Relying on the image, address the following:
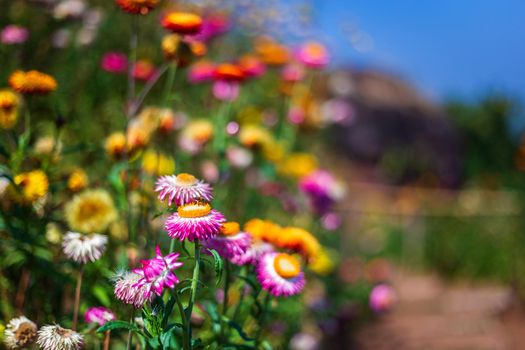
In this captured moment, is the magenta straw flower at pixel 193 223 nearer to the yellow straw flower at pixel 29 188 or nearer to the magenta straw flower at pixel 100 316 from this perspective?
the magenta straw flower at pixel 100 316

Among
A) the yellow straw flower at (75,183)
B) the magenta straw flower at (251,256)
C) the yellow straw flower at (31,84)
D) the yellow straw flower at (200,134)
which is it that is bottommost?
the yellow straw flower at (200,134)

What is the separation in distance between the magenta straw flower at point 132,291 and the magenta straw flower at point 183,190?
0.15 m

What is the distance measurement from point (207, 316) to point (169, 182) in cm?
57

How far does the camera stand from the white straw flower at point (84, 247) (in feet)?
4.73

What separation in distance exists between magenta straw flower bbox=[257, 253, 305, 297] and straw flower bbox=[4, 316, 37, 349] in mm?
477

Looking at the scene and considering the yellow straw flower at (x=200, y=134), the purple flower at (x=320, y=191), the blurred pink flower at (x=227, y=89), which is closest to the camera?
the blurred pink flower at (x=227, y=89)

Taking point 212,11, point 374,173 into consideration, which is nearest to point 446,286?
point 212,11

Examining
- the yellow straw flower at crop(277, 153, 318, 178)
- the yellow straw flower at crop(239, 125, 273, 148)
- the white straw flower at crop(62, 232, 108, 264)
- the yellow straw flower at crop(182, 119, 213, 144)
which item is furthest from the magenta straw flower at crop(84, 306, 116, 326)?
the yellow straw flower at crop(277, 153, 318, 178)

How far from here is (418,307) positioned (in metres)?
5.29

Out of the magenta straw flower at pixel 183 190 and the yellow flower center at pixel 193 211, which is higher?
the yellow flower center at pixel 193 211

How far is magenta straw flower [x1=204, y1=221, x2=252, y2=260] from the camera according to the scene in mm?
1419

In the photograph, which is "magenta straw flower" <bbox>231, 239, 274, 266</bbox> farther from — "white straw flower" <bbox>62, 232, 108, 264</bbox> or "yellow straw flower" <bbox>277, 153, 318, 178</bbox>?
"yellow straw flower" <bbox>277, 153, 318, 178</bbox>

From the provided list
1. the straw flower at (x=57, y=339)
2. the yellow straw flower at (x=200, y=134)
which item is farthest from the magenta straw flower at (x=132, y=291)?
the yellow straw flower at (x=200, y=134)

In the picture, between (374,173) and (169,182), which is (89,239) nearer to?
(169,182)
